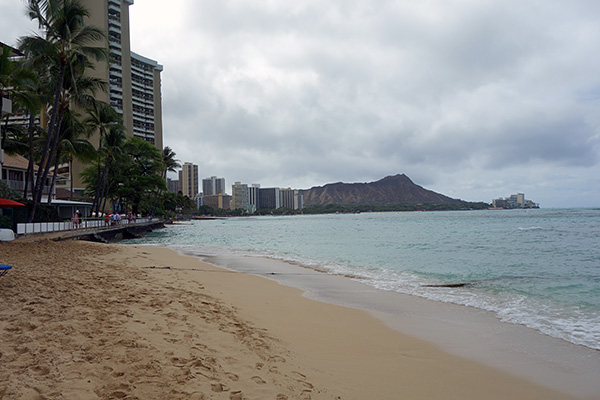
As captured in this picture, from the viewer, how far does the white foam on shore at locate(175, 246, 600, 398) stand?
3877 mm

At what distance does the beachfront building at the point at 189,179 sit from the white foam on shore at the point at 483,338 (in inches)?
7567

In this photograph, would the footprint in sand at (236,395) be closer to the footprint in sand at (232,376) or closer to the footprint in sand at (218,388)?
the footprint in sand at (218,388)

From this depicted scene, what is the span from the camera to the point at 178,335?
12.4ft

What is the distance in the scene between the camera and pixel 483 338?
5.00 meters

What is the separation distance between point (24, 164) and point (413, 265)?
38690mm

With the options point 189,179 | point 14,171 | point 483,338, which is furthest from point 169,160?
point 189,179

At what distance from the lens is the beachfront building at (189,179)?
19250cm

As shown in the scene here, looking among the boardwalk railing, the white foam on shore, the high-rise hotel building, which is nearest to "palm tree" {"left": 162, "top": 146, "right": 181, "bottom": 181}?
the high-rise hotel building

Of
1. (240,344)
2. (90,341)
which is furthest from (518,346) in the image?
(90,341)

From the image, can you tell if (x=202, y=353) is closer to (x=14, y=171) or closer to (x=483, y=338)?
(x=483, y=338)

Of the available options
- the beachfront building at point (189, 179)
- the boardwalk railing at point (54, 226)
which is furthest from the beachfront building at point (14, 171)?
the beachfront building at point (189, 179)

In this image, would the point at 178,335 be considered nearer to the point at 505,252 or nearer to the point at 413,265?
the point at 413,265

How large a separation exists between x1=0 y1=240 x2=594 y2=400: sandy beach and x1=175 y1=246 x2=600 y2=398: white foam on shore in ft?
0.76

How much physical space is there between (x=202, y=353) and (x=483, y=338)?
385 centimetres
